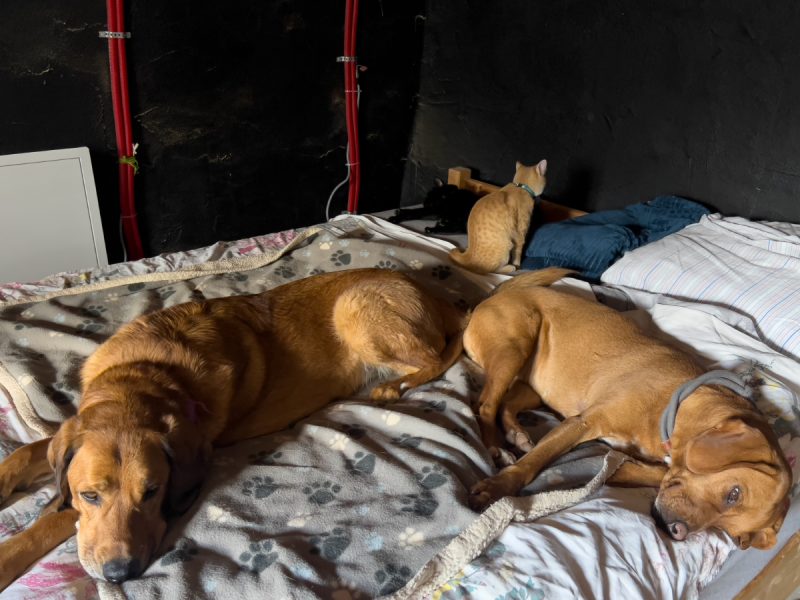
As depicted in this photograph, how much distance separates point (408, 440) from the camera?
199 centimetres

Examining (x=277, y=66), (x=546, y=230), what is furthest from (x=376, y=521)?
(x=277, y=66)

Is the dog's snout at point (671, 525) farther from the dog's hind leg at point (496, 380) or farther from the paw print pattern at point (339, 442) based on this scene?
the paw print pattern at point (339, 442)

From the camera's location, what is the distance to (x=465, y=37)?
457 cm

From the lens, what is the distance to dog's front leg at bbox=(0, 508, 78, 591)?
1464 millimetres

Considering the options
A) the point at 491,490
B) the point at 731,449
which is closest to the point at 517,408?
the point at 491,490

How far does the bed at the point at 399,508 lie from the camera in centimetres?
144

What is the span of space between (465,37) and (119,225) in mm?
2868

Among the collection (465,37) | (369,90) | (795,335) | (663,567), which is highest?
(465,37)

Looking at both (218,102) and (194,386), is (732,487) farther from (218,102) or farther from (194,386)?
(218,102)

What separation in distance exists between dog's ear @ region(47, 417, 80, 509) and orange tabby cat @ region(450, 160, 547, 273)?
2.21 meters

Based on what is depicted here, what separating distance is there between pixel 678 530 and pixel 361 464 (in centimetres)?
91

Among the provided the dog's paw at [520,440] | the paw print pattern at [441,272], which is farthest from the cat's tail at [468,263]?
the dog's paw at [520,440]

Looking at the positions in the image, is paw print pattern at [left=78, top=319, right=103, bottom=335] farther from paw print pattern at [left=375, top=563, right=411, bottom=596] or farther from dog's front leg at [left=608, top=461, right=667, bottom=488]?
dog's front leg at [left=608, top=461, right=667, bottom=488]

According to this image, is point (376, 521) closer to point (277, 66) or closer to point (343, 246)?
point (343, 246)
